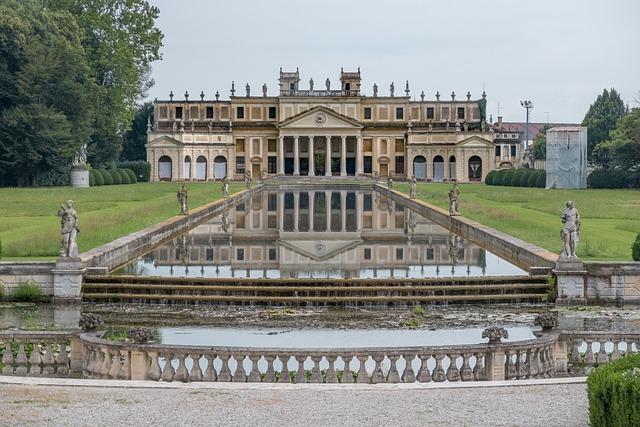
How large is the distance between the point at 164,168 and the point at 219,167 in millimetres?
8041

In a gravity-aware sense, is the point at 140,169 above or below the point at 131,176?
above

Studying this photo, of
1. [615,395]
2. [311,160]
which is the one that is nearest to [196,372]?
[615,395]

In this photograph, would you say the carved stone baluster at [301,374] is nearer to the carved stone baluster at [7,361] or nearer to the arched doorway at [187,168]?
the carved stone baluster at [7,361]

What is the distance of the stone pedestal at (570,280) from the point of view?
20062 mm

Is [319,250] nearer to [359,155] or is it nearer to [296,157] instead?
[296,157]

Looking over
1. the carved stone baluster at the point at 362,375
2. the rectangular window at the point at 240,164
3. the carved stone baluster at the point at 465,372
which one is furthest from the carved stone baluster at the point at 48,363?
the rectangular window at the point at 240,164

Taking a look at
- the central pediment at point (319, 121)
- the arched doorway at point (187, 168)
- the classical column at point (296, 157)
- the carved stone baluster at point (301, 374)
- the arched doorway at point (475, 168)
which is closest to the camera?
the carved stone baluster at point (301, 374)

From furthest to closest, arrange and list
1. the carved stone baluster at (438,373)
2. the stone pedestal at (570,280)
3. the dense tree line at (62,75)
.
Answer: the dense tree line at (62,75) < the stone pedestal at (570,280) < the carved stone baluster at (438,373)

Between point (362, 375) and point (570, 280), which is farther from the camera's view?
point (570, 280)

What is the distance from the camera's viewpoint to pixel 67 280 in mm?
20219

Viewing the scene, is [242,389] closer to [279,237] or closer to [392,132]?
[279,237]

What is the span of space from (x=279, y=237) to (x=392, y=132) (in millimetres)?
89547

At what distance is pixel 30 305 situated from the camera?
64.5 feet

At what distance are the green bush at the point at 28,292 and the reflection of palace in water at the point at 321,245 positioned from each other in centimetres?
399
